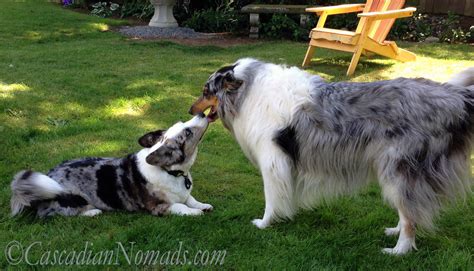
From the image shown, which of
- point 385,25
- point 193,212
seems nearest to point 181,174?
point 193,212

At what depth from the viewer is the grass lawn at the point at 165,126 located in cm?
341

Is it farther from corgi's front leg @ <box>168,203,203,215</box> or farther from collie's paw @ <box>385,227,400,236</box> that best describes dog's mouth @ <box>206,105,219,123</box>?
collie's paw @ <box>385,227,400,236</box>

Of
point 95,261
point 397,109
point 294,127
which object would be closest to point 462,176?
point 397,109

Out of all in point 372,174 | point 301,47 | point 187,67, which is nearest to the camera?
point 372,174

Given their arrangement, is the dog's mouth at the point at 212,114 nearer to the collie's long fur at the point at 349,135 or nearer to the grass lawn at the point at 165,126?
the collie's long fur at the point at 349,135

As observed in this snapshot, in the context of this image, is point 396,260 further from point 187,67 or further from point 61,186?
point 187,67

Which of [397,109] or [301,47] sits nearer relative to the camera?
[397,109]

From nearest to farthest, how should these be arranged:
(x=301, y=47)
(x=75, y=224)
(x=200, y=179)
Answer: (x=75, y=224) → (x=200, y=179) → (x=301, y=47)

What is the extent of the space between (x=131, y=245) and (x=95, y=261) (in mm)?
280

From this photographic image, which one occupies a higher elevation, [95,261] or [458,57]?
[458,57]

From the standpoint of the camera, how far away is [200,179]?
4.66m

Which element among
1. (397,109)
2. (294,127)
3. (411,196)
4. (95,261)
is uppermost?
(397,109)

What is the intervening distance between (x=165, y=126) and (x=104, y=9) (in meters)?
11.4

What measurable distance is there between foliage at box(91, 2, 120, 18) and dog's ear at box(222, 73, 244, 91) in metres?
13.1
